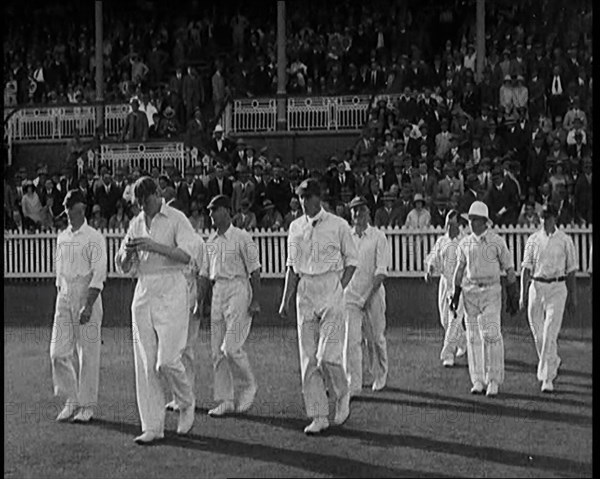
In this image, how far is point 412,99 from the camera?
675 inches

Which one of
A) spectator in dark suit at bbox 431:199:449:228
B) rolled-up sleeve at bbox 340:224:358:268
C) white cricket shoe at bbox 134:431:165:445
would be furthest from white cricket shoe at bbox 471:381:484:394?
spectator in dark suit at bbox 431:199:449:228

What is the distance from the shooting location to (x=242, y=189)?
1591 centimetres

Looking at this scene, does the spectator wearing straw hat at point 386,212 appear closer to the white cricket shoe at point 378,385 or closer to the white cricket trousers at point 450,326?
the white cricket trousers at point 450,326

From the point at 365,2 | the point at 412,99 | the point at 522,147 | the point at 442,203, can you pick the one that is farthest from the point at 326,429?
the point at 365,2

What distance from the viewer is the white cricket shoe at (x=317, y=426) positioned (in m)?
7.61

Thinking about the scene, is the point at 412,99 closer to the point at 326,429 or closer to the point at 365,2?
the point at 365,2

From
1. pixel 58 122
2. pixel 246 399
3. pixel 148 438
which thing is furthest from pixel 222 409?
pixel 58 122

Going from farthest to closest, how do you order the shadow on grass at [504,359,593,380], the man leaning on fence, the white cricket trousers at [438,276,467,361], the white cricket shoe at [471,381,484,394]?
the white cricket trousers at [438,276,467,361]
the shadow on grass at [504,359,593,380]
the white cricket shoe at [471,381,484,394]
the man leaning on fence

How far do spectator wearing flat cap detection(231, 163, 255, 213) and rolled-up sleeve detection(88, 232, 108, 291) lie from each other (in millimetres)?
7435

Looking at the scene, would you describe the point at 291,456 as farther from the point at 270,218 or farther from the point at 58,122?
the point at 58,122

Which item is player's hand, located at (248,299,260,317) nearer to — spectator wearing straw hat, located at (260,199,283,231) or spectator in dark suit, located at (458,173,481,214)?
spectator in dark suit, located at (458,173,481,214)

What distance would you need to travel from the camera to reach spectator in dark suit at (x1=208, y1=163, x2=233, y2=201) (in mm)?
14805

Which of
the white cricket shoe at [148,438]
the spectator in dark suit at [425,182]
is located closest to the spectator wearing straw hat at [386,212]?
the spectator in dark suit at [425,182]

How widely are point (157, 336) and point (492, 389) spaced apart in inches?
128
